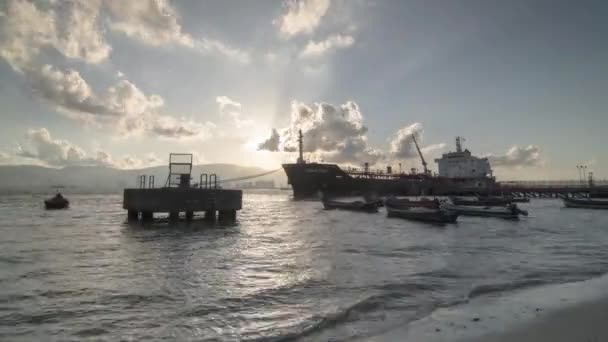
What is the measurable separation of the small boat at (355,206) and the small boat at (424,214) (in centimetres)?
677

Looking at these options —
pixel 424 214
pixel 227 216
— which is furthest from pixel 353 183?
pixel 227 216

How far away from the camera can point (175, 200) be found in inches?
1130

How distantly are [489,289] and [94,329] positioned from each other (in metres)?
11.2

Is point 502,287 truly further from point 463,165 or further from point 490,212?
point 463,165

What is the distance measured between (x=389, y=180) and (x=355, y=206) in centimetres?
3891

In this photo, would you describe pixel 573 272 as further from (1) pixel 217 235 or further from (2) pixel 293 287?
(1) pixel 217 235

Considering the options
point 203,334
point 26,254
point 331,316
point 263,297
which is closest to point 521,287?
point 331,316

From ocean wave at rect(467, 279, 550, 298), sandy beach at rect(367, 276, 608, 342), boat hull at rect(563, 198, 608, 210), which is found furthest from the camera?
boat hull at rect(563, 198, 608, 210)

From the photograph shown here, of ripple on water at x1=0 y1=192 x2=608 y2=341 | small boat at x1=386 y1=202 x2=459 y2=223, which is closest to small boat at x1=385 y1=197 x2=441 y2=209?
small boat at x1=386 y1=202 x2=459 y2=223

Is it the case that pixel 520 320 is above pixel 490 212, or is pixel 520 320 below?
below

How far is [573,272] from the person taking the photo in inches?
473

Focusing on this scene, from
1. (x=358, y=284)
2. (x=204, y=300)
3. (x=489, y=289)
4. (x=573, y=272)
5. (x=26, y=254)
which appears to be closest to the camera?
(x=204, y=300)

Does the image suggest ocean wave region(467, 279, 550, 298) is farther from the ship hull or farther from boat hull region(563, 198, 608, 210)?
the ship hull

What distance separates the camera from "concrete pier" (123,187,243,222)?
28.5 meters
